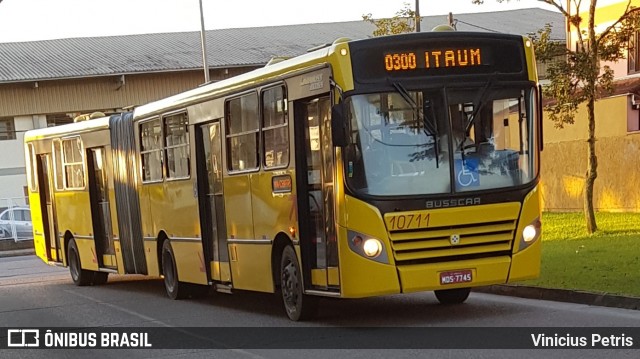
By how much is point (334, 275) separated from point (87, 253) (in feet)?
34.9

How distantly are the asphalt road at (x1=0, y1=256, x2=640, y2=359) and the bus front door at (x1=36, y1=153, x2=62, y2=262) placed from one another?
225 centimetres

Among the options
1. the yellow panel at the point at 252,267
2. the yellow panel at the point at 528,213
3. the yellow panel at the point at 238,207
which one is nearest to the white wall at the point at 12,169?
the yellow panel at the point at 238,207

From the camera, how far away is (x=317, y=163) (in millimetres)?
13008

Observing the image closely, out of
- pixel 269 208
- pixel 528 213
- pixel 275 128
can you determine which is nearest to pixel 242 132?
pixel 275 128

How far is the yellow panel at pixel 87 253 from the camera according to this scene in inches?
854

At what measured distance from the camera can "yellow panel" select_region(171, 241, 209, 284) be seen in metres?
16.7

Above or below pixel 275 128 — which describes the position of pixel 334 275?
below

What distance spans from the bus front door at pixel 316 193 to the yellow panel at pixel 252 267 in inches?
44.3

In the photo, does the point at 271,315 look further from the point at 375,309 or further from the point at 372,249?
the point at 372,249

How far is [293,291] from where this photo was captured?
1368cm

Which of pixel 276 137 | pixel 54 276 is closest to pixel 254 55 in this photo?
pixel 54 276

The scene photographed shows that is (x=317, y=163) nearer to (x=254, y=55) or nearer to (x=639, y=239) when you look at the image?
(x=639, y=239)

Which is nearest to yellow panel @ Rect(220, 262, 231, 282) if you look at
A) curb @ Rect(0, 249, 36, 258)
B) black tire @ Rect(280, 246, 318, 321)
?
black tire @ Rect(280, 246, 318, 321)

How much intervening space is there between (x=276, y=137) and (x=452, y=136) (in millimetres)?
2441
